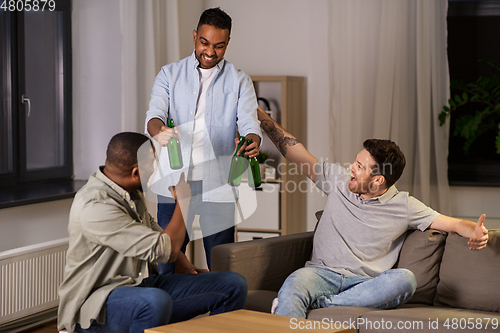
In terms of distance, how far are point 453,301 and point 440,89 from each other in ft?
5.88

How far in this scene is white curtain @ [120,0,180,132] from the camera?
11.2 feet

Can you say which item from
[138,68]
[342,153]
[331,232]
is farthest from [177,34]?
[331,232]

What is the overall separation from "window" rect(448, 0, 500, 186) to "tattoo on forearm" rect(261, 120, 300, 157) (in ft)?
5.50

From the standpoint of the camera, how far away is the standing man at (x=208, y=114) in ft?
6.77

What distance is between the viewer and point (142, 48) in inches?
138

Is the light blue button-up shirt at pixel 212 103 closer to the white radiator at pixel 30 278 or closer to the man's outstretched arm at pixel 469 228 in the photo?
the man's outstretched arm at pixel 469 228

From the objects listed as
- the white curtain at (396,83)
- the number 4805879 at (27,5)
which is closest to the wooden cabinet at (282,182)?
the white curtain at (396,83)

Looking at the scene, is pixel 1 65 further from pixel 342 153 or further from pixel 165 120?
pixel 342 153

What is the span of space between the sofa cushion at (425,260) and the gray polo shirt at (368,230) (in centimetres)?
5

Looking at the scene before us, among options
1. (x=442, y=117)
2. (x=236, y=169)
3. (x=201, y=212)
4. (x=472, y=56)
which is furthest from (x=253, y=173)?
(x=472, y=56)

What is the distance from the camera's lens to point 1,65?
3.27 m

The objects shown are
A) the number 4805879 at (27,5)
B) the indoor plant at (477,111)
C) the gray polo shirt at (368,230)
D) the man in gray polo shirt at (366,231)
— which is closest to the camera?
the man in gray polo shirt at (366,231)

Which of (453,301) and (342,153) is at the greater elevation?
(342,153)

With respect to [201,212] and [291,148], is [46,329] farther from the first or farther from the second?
[291,148]
